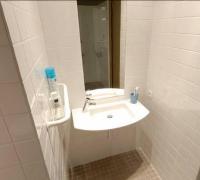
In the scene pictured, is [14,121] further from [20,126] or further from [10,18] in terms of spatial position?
[10,18]

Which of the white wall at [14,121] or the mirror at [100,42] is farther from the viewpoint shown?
the mirror at [100,42]

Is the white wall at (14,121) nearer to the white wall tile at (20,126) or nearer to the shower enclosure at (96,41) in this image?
the white wall tile at (20,126)

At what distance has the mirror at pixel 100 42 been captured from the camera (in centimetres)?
117

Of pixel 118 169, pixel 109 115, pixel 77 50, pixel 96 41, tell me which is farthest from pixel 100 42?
pixel 118 169

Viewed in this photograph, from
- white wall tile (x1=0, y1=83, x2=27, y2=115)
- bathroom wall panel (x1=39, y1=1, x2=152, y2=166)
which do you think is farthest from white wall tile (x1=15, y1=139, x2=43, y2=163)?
bathroom wall panel (x1=39, y1=1, x2=152, y2=166)

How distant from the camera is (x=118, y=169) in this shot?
1.68 metres

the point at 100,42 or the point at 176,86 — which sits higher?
the point at 100,42

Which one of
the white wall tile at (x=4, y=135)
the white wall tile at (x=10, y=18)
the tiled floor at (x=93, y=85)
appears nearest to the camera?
the white wall tile at (x=10, y=18)

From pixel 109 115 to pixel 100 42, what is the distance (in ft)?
2.26

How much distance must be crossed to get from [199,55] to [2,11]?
101cm

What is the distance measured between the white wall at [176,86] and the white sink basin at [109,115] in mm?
229

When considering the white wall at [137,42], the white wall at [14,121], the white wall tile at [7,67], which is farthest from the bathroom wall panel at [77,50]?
the white wall tile at [7,67]

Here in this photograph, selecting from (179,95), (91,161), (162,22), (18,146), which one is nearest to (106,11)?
(162,22)

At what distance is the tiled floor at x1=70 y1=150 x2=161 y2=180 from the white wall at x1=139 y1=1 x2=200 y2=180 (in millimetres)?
200
